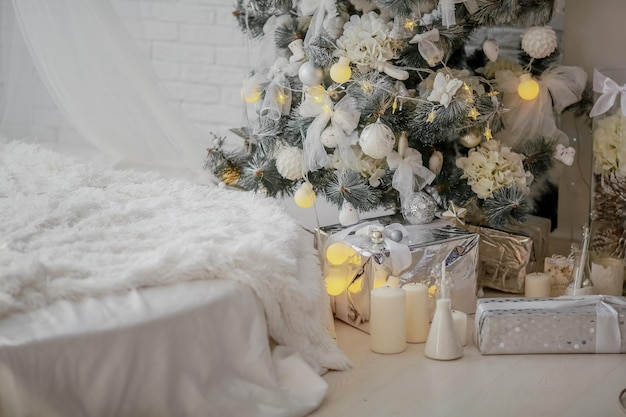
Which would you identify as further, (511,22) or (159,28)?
(159,28)

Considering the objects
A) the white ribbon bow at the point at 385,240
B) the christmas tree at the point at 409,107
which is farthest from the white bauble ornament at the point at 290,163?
the white ribbon bow at the point at 385,240

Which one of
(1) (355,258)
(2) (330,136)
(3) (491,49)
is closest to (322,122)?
(2) (330,136)

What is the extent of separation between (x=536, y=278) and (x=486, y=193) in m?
0.26

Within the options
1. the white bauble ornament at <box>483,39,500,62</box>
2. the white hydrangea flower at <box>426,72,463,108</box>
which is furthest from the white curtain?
the white bauble ornament at <box>483,39,500,62</box>

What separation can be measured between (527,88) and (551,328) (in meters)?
0.66

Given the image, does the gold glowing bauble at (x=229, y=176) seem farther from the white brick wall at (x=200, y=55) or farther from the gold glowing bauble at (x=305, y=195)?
the white brick wall at (x=200, y=55)

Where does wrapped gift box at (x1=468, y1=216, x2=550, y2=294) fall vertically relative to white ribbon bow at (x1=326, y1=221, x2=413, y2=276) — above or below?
below

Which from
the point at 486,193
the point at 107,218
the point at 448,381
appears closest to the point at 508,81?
the point at 486,193

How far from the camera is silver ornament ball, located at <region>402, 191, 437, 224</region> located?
2.34 m

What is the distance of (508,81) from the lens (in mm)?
2408

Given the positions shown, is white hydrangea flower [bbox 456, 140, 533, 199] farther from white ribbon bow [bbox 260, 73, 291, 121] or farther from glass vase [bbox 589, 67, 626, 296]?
white ribbon bow [bbox 260, 73, 291, 121]

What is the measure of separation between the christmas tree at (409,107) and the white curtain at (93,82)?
1.03ft

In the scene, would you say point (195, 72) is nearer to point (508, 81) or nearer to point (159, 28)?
point (159, 28)

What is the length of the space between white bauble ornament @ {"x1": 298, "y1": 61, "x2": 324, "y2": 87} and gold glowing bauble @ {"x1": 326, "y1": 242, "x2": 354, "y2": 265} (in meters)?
0.43
